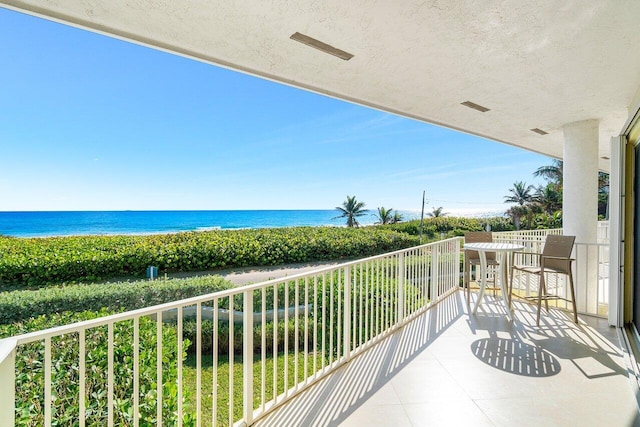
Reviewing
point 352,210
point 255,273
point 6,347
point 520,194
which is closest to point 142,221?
point 352,210

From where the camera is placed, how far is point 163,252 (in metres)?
8.91

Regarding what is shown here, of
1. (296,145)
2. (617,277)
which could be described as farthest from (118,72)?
(617,277)

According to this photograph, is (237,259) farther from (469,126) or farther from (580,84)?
(580,84)

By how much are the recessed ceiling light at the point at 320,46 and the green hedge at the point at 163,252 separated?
328 inches

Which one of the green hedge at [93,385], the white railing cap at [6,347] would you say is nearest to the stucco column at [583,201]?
the green hedge at [93,385]

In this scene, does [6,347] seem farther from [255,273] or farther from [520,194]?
[520,194]

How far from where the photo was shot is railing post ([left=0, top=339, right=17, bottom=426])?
88 cm

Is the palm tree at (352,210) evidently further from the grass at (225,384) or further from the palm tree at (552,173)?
the grass at (225,384)

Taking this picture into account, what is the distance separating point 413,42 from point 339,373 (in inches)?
111

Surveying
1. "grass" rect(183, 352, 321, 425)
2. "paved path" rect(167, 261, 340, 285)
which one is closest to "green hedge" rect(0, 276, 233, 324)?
"grass" rect(183, 352, 321, 425)

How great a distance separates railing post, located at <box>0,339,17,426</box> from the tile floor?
135 centimetres

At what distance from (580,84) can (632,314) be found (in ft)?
8.40

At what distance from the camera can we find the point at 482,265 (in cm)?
389

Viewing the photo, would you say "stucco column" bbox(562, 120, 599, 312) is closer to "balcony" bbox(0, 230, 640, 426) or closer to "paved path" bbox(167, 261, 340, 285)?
"balcony" bbox(0, 230, 640, 426)
